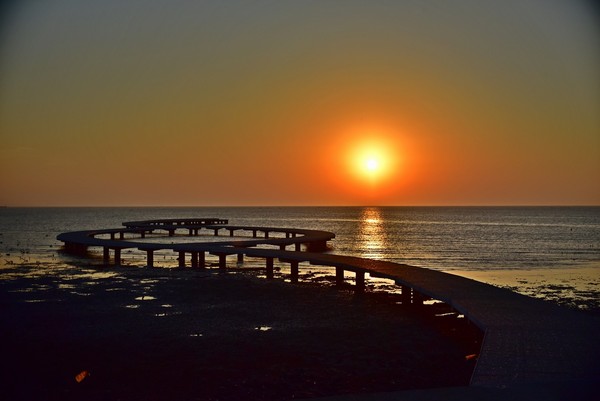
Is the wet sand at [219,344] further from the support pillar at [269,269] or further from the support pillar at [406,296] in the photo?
the support pillar at [269,269]

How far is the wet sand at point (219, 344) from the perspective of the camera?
957 cm

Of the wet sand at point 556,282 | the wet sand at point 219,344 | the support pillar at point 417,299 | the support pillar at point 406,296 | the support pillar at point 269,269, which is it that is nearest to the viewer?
Result: the wet sand at point 219,344

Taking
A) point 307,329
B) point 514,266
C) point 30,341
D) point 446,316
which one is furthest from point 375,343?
point 514,266

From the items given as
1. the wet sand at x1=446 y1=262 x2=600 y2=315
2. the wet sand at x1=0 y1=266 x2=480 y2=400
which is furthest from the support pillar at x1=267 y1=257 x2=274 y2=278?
the wet sand at x1=446 y1=262 x2=600 y2=315

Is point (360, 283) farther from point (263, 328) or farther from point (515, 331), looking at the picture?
point (515, 331)

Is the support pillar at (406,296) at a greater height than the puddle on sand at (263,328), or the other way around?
the support pillar at (406,296)

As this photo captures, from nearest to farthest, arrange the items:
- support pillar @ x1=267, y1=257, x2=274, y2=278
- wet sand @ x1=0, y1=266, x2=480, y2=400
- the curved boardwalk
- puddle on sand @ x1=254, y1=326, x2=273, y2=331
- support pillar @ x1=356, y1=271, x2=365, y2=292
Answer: the curved boardwalk
wet sand @ x1=0, y1=266, x2=480, y2=400
puddle on sand @ x1=254, y1=326, x2=273, y2=331
support pillar @ x1=356, y1=271, x2=365, y2=292
support pillar @ x1=267, y1=257, x2=274, y2=278

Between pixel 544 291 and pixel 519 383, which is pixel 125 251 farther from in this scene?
pixel 519 383

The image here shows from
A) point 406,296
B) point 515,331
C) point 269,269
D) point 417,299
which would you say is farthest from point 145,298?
point 515,331

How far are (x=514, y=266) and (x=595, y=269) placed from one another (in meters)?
3.86

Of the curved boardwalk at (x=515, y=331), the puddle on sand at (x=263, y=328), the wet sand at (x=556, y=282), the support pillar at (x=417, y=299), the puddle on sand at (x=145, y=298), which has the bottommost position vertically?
the wet sand at (x=556, y=282)

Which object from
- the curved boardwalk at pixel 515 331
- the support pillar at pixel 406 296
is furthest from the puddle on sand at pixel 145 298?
the support pillar at pixel 406 296

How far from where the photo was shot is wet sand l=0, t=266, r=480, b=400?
9.57m

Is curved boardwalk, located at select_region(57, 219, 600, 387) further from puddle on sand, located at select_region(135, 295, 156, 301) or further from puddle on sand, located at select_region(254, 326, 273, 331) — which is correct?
puddle on sand, located at select_region(135, 295, 156, 301)
